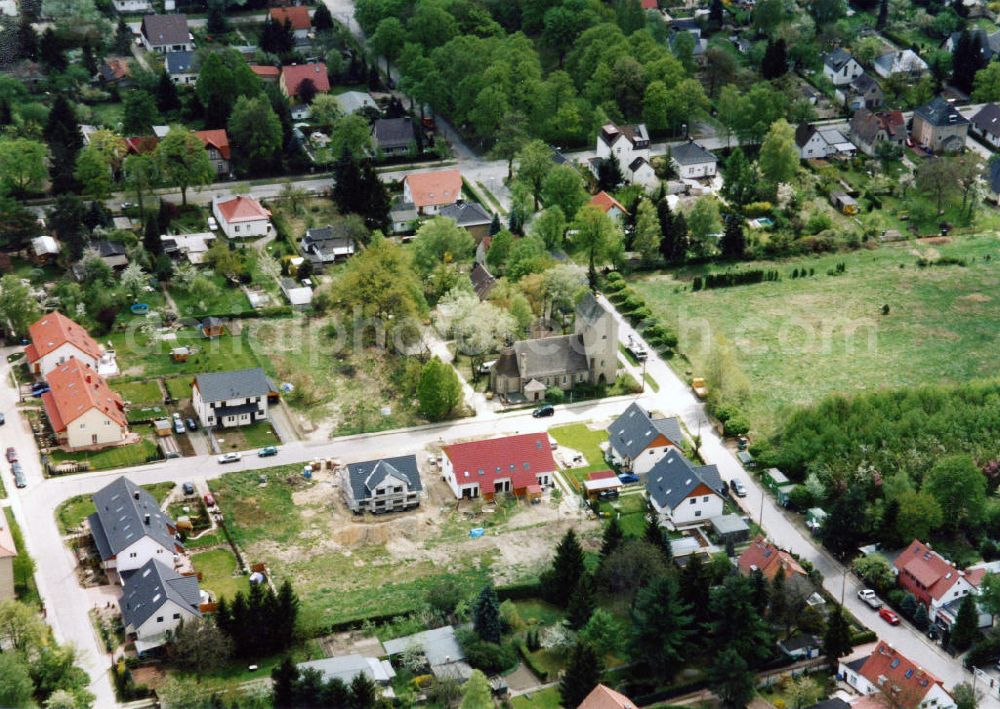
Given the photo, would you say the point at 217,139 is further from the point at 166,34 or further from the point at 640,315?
the point at 640,315

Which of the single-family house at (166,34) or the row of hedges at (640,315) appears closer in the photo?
the row of hedges at (640,315)

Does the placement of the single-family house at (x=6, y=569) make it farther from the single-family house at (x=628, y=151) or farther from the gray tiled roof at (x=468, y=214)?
the single-family house at (x=628, y=151)

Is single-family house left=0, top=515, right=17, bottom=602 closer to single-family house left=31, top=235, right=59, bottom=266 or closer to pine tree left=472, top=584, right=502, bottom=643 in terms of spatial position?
pine tree left=472, top=584, right=502, bottom=643

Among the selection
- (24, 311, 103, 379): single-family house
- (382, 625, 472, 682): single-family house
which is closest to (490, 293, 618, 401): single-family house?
(382, 625, 472, 682): single-family house

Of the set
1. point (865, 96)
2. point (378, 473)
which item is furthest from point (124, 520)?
point (865, 96)

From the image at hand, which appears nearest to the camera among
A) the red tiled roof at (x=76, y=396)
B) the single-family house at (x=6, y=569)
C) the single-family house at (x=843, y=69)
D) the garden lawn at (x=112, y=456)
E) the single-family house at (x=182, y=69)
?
the single-family house at (x=6, y=569)

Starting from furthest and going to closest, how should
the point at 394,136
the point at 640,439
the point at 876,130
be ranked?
the point at 876,130
the point at 394,136
the point at 640,439

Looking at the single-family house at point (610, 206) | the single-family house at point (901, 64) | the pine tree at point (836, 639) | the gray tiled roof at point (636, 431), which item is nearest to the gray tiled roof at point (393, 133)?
the single-family house at point (610, 206)
